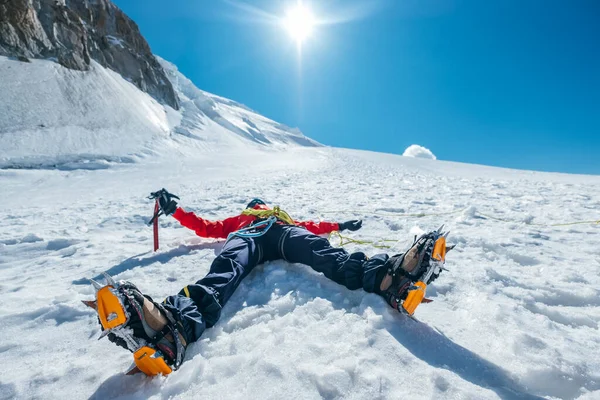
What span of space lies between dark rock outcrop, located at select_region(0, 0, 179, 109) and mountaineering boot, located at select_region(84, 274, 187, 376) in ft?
71.5

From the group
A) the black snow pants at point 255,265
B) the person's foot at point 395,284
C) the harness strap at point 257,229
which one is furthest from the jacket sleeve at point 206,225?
the person's foot at point 395,284

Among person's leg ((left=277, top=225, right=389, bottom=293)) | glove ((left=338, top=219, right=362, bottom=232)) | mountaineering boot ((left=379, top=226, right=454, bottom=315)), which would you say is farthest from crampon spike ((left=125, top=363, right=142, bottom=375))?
glove ((left=338, top=219, right=362, bottom=232))

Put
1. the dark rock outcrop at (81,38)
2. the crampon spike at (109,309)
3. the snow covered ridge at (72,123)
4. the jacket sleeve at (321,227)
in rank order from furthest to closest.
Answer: the dark rock outcrop at (81,38) → the snow covered ridge at (72,123) → the jacket sleeve at (321,227) → the crampon spike at (109,309)

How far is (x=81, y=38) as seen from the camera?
23.5 meters

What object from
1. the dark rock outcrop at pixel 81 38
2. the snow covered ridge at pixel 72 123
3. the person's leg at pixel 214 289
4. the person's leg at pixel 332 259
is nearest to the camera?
the person's leg at pixel 214 289

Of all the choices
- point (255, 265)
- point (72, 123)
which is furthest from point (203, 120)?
point (255, 265)

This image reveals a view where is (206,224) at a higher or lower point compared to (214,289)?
higher

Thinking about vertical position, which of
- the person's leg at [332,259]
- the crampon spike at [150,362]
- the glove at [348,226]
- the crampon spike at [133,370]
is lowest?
the crampon spike at [133,370]

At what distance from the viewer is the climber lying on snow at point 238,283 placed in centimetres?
160

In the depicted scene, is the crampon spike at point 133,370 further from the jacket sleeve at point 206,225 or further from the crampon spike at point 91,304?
the jacket sleeve at point 206,225

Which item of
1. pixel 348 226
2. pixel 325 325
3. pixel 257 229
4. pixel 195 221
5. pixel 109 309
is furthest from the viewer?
pixel 348 226

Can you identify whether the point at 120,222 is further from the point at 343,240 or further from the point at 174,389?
the point at 174,389

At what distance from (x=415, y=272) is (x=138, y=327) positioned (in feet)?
5.44

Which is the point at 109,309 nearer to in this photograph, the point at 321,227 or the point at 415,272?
the point at 415,272
